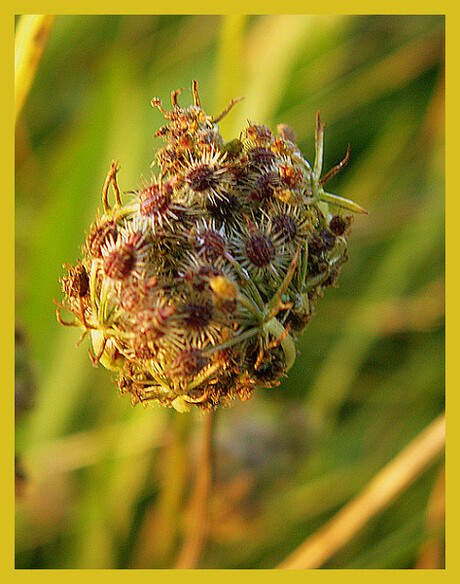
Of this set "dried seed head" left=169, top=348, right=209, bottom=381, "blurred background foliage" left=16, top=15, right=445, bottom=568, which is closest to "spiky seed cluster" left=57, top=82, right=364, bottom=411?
"dried seed head" left=169, top=348, right=209, bottom=381

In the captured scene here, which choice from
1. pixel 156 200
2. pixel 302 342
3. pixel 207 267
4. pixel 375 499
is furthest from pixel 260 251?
pixel 302 342

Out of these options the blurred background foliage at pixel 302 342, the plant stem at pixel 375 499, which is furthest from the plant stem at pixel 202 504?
the plant stem at pixel 375 499

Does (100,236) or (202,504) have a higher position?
(100,236)

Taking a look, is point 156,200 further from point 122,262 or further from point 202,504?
point 202,504

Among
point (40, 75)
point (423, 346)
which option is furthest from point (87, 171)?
point (423, 346)

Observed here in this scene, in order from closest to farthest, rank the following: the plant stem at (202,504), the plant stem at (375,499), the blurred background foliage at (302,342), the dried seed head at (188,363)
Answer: the dried seed head at (188,363), the plant stem at (202,504), the plant stem at (375,499), the blurred background foliage at (302,342)

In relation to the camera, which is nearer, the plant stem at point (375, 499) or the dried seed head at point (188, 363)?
the dried seed head at point (188, 363)

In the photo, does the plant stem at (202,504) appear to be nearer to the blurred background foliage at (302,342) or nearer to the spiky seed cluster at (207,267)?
the blurred background foliage at (302,342)
